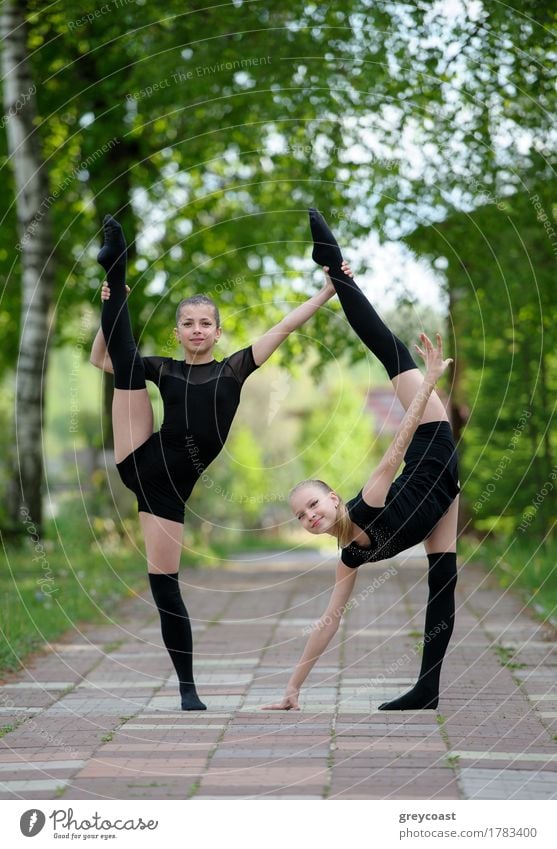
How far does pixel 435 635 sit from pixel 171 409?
1681 millimetres

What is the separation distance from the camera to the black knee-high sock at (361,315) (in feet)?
19.4

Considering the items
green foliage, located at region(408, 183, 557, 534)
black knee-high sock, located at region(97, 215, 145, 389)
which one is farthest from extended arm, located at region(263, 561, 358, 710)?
green foliage, located at region(408, 183, 557, 534)

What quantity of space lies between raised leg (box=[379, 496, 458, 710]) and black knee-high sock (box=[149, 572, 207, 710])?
3.14ft

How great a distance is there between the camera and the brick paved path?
4.56 meters

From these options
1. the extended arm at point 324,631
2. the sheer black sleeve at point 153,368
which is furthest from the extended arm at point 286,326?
the extended arm at point 324,631

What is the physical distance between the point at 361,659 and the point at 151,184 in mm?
12072

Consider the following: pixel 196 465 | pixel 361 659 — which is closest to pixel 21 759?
pixel 196 465

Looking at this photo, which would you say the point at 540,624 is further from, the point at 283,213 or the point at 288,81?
the point at 283,213

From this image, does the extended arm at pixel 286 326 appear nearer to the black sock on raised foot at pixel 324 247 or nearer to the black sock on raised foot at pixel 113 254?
the black sock on raised foot at pixel 324 247

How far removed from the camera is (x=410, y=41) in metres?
12.5

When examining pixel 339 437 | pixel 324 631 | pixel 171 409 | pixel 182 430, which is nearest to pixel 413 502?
pixel 324 631

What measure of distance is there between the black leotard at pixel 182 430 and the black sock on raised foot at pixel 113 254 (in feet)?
1.43

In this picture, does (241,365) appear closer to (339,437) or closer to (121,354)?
(121,354)

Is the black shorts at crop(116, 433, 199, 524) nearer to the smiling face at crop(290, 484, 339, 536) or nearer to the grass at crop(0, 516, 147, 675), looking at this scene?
the smiling face at crop(290, 484, 339, 536)
